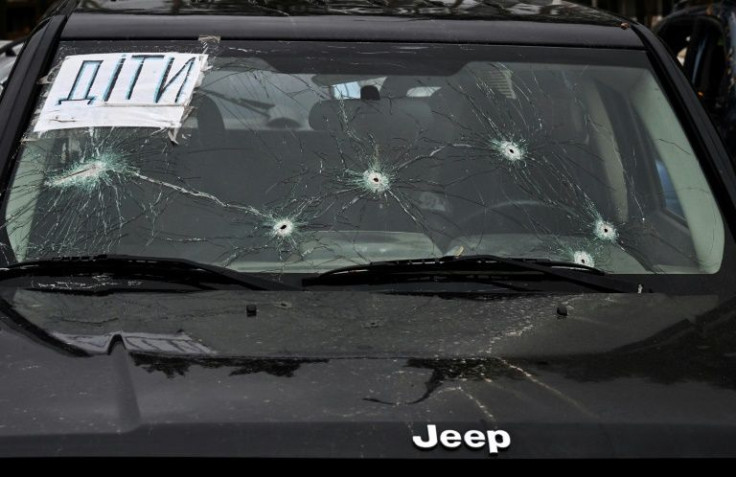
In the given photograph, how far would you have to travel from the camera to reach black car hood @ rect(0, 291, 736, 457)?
2293 mm

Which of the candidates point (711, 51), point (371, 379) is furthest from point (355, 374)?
point (711, 51)

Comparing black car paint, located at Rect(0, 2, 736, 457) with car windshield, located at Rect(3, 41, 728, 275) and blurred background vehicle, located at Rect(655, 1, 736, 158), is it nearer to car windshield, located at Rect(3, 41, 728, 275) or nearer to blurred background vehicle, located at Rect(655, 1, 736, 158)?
car windshield, located at Rect(3, 41, 728, 275)

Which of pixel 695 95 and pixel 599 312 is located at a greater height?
pixel 695 95

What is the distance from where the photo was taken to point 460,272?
3.17m

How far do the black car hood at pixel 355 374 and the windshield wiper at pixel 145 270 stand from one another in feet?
0.30

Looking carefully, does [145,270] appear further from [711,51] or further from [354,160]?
[711,51]

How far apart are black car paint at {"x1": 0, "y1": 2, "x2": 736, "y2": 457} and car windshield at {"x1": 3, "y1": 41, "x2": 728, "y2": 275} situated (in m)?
0.32

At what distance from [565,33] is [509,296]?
0.99 m

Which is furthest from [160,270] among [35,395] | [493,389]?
[493,389]

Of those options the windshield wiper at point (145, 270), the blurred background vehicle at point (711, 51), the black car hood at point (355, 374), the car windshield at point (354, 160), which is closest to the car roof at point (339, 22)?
the car windshield at point (354, 160)

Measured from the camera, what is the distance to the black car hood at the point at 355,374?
229 centimetres

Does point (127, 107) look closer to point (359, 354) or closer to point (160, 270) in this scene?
point (160, 270)

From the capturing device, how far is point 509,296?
3.04 metres

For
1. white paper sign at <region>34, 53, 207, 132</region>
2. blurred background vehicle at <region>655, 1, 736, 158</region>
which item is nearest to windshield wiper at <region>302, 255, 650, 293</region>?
white paper sign at <region>34, 53, 207, 132</region>
